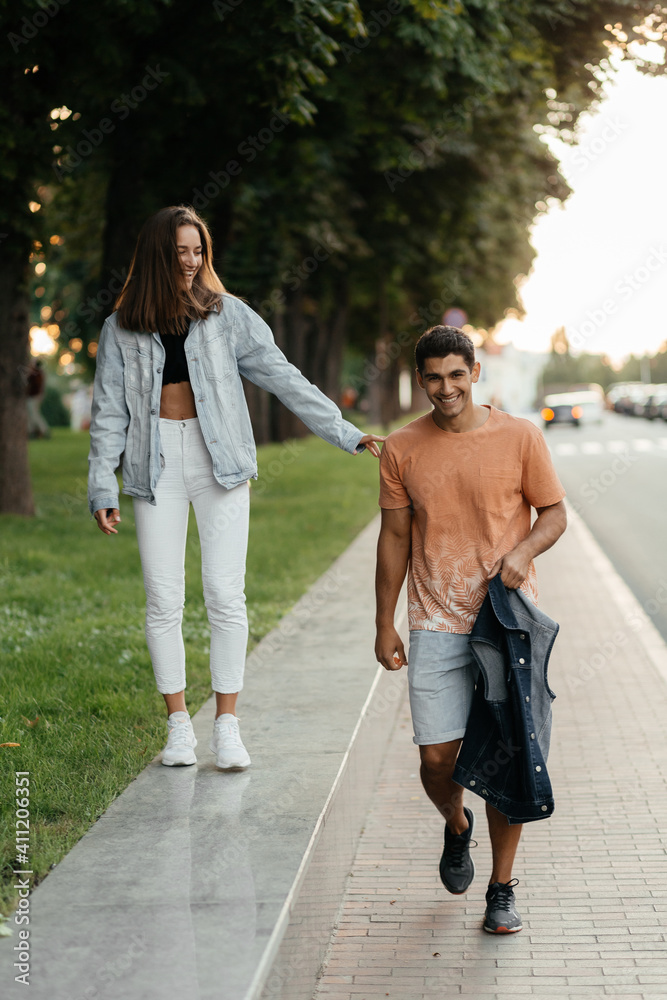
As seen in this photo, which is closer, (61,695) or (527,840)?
(527,840)

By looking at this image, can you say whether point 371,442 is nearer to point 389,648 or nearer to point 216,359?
point 216,359

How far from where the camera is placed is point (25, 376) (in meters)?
12.3

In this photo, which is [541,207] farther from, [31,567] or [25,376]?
[31,567]

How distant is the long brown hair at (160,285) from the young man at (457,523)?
0.99 metres

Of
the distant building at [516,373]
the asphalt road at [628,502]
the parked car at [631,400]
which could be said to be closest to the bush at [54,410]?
the asphalt road at [628,502]

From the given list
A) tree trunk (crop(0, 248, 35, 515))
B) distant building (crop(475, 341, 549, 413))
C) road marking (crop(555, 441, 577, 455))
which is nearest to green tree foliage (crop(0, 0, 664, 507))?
tree trunk (crop(0, 248, 35, 515))

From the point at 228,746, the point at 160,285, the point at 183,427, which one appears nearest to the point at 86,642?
the point at 228,746

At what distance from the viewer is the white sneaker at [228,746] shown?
4031 millimetres

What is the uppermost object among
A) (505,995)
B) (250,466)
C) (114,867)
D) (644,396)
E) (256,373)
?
(256,373)

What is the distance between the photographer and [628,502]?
55.5 feet

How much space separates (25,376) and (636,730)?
28.1 feet

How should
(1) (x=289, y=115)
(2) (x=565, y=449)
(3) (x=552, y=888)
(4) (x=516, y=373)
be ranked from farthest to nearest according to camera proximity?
1. (4) (x=516, y=373)
2. (2) (x=565, y=449)
3. (1) (x=289, y=115)
4. (3) (x=552, y=888)

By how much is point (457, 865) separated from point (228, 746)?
90 cm

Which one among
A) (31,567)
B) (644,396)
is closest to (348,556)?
(31,567)
